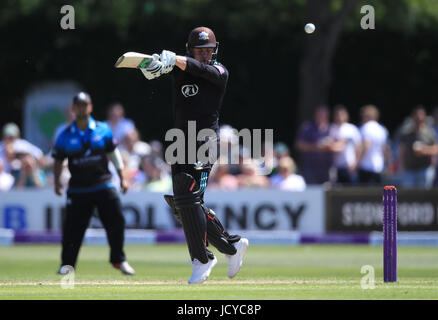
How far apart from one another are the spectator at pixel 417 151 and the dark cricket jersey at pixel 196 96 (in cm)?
921

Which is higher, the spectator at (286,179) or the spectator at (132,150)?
the spectator at (132,150)

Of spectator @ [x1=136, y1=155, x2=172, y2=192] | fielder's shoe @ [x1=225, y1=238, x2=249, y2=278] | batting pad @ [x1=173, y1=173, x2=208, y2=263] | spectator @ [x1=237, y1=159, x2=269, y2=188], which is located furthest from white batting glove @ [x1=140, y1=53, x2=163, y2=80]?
spectator @ [x1=237, y1=159, x2=269, y2=188]

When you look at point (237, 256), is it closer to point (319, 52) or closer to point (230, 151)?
point (230, 151)

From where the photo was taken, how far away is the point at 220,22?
78.1ft

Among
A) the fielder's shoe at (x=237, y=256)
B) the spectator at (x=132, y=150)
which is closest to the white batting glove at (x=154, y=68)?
the fielder's shoe at (x=237, y=256)

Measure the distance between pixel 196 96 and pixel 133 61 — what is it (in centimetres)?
93

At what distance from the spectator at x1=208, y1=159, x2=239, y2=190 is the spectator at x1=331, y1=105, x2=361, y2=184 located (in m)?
1.77

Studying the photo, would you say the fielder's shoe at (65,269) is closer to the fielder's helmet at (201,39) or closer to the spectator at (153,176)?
the fielder's helmet at (201,39)

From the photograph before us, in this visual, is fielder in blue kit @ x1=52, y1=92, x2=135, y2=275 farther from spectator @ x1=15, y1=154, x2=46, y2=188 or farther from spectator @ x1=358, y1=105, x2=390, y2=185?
spectator @ x1=358, y1=105, x2=390, y2=185

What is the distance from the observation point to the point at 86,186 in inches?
470

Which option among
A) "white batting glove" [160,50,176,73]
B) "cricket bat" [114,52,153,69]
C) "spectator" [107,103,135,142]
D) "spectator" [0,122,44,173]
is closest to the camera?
"cricket bat" [114,52,153,69]

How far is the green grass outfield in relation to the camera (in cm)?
879

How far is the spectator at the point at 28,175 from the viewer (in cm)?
1850
